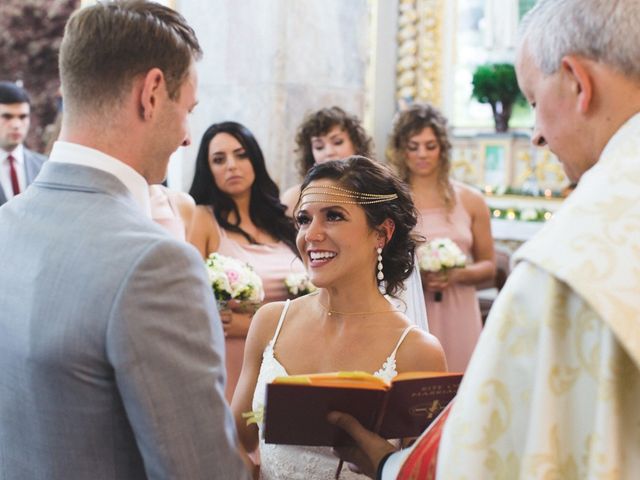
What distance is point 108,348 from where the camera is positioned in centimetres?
176

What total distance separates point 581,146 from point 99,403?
3.55 feet

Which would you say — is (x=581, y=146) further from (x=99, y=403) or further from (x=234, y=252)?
(x=234, y=252)

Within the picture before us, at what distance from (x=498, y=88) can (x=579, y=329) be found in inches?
320

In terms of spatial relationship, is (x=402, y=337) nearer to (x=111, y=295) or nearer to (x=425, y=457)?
(x=425, y=457)

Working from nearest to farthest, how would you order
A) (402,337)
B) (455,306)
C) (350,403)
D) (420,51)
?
(350,403)
(402,337)
(455,306)
(420,51)

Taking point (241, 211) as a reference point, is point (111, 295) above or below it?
above

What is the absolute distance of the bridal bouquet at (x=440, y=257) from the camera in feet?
17.7

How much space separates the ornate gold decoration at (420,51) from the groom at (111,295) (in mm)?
7614

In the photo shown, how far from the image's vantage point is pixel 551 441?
1.41 m

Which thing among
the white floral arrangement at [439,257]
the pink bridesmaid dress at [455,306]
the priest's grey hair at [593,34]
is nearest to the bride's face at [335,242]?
the priest's grey hair at [593,34]

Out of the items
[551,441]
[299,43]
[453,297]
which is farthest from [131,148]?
[299,43]

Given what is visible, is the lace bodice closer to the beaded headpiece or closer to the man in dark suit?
the beaded headpiece

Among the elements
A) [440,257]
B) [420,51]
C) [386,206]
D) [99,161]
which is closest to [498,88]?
[420,51]

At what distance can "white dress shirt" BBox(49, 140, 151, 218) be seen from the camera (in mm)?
1933
